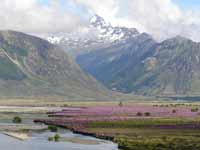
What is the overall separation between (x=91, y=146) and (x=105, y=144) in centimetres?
233

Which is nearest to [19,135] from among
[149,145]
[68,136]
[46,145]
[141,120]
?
[68,136]

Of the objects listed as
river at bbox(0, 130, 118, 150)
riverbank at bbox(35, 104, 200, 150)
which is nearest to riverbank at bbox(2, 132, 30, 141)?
river at bbox(0, 130, 118, 150)

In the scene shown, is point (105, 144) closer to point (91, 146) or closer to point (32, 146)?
point (91, 146)

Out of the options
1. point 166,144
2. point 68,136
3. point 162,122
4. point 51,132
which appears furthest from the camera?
point 162,122

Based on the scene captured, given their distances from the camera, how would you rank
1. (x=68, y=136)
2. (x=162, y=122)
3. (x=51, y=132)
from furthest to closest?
(x=162, y=122), (x=51, y=132), (x=68, y=136)

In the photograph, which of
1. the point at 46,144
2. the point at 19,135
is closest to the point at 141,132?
the point at 19,135

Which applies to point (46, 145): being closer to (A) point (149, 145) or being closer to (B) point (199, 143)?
(A) point (149, 145)

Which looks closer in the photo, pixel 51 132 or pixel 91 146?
pixel 91 146

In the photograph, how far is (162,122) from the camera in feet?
377

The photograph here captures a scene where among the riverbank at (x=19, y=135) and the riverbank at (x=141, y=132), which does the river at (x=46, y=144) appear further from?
the riverbank at (x=141, y=132)

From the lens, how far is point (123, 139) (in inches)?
3174

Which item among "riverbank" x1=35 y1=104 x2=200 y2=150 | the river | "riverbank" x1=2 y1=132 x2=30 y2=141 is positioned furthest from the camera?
"riverbank" x1=2 y1=132 x2=30 y2=141

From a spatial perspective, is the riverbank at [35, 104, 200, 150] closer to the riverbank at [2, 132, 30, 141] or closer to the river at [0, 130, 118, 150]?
the river at [0, 130, 118, 150]

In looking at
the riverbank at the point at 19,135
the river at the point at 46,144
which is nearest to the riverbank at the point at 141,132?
the river at the point at 46,144
